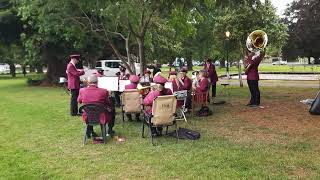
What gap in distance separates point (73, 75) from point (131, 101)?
300 cm

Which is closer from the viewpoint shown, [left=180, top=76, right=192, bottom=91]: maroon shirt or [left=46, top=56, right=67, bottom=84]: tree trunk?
[left=180, top=76, right=192, bottom=91]: maroon shirt

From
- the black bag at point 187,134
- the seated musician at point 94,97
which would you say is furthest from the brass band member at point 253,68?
the seated musician at point 94,97

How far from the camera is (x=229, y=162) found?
26.5ft

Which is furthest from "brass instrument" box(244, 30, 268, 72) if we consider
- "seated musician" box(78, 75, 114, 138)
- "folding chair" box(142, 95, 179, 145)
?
"seated musician" box(78, 75, 114, 138)

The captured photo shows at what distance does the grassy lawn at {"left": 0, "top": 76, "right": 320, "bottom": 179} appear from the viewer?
764 cm

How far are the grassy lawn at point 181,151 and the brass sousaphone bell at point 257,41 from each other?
2.48 m

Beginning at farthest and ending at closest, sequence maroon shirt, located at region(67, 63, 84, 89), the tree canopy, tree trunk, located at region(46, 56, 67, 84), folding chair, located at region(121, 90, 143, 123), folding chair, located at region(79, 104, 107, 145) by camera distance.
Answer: tree trunk, located at region(46, 56, 67, 84) → the tree canopy → maroon shirt, located at region(67, 63, 84, 89) → folding chair, located at region(121, 90, 143, 123) → folding chair, located at region(79, 104, 107, 145)

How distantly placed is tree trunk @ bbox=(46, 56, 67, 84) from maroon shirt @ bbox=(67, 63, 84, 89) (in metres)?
19.7

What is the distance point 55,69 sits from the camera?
34.6 m

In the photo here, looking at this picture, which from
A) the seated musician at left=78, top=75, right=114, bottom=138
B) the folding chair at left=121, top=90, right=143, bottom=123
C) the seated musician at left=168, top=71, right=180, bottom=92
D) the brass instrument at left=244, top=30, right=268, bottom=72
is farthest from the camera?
the brass instrument at left=244, top=30, right=268, bottom=72

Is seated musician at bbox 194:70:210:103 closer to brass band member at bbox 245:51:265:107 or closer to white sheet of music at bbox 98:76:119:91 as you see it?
brass band member at bbox 245:51:265:107

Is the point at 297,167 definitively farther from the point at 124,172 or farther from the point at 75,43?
the point at 75,43

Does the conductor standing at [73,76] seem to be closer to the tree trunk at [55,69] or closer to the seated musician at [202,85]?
the seated musician at [202,85]

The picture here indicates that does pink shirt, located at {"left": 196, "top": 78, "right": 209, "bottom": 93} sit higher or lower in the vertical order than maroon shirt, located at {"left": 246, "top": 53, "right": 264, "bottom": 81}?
lower
